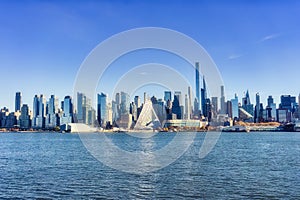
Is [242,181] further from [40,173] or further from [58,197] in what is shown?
[40,173]

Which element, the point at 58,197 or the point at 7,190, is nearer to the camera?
the point at 58,197

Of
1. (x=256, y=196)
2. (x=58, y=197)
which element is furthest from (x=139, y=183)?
(x=256, y=196)

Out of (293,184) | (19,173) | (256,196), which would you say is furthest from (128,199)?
(19,173)

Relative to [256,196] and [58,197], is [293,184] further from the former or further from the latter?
[58,197]

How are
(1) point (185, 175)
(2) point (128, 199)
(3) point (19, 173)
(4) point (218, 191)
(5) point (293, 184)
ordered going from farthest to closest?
(3) point (19, 173)
(1) point (185, 175)
(5) point (293, 184)
(4) point (218, 191)
(2) point (128, 199)

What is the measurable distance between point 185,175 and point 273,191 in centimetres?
828

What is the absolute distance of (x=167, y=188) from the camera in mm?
24297

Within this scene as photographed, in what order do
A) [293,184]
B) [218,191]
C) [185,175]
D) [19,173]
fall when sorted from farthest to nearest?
[19,173] < [185,175] < [293,184] < [218,191]

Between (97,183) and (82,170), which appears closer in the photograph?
(97,183)

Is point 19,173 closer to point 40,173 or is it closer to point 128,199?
point 40,173

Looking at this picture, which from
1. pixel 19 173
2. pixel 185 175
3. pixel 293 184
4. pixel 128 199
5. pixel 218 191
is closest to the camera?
pixel 128 199

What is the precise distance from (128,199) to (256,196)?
8.05 m

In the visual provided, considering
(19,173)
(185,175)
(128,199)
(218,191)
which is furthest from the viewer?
(19,173)

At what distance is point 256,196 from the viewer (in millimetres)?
22016
